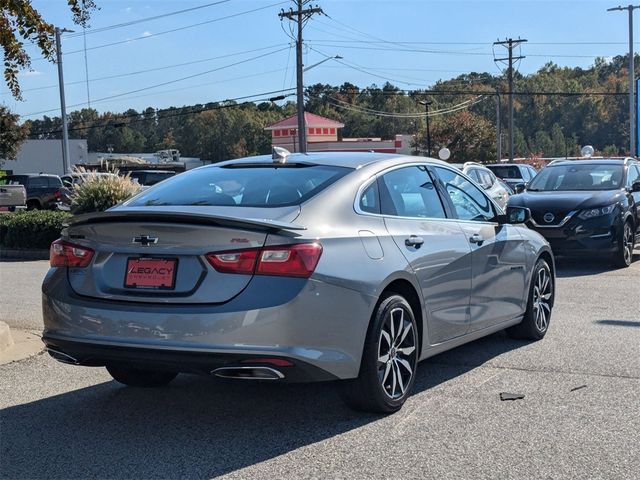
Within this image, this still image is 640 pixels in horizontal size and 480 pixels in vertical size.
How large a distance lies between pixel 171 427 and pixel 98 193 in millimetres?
11440

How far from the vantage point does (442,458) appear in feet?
13.5

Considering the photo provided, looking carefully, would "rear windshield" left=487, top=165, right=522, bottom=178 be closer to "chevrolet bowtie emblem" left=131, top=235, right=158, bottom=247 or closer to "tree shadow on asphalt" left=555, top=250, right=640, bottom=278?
"tree shadow on asphalt" left=555, top=250, right=640, bottom=278

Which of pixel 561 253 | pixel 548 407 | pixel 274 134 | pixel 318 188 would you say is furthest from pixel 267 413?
pixel 274 134

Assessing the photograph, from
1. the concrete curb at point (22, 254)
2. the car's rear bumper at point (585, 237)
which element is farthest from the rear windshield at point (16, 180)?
the car's rear bumper at point (585, 237)

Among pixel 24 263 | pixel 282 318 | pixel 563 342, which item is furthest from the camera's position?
pixel 24 263

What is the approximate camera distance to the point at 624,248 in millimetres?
11867

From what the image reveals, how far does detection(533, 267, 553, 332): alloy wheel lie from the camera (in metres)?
6.89

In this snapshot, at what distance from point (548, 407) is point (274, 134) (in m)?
67.5

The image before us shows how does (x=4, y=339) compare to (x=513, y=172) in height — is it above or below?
below

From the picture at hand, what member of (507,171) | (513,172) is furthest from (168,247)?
(507,171)

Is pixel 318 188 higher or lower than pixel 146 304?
higher

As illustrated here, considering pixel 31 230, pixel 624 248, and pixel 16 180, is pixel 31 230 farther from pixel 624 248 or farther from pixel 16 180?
pixel 16 180

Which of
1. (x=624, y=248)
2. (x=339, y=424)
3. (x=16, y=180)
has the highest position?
(x=16, y=180)

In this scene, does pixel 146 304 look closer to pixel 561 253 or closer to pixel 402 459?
pixel 402 459
